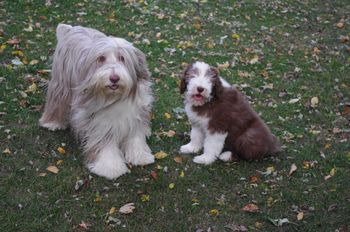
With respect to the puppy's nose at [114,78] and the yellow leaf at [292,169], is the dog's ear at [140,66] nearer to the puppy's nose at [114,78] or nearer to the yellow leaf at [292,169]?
the puppy's nose at [114,78]

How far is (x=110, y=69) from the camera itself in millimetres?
5496

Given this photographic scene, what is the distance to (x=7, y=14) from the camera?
10.6 metres

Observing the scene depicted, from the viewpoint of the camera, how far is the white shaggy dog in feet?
18.4

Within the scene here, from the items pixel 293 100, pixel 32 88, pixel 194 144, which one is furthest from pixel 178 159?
pixel 293 100

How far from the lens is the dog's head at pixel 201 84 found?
6047mm

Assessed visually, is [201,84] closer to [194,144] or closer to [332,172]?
[194,144]

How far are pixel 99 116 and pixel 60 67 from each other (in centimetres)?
94

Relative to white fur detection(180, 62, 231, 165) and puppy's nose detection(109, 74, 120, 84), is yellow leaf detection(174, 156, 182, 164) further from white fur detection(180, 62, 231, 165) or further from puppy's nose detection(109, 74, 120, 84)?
puppy's nose detection(109, 74, 120, 84)

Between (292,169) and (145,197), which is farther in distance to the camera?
(292,169)

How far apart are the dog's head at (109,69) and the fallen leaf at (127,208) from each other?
1.24m

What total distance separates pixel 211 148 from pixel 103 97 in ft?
5.21

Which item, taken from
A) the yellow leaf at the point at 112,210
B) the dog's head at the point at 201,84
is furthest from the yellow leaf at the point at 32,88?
the yellow leaf at the point at 112,210

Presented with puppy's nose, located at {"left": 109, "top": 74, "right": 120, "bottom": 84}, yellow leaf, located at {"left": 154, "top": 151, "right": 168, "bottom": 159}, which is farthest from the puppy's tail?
yellow leaf, located at {"left": 154, "top": 151, "right": 168, "bottom": 159}

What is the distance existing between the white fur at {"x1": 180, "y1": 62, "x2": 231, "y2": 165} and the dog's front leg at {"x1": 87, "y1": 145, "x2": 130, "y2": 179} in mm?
1003
